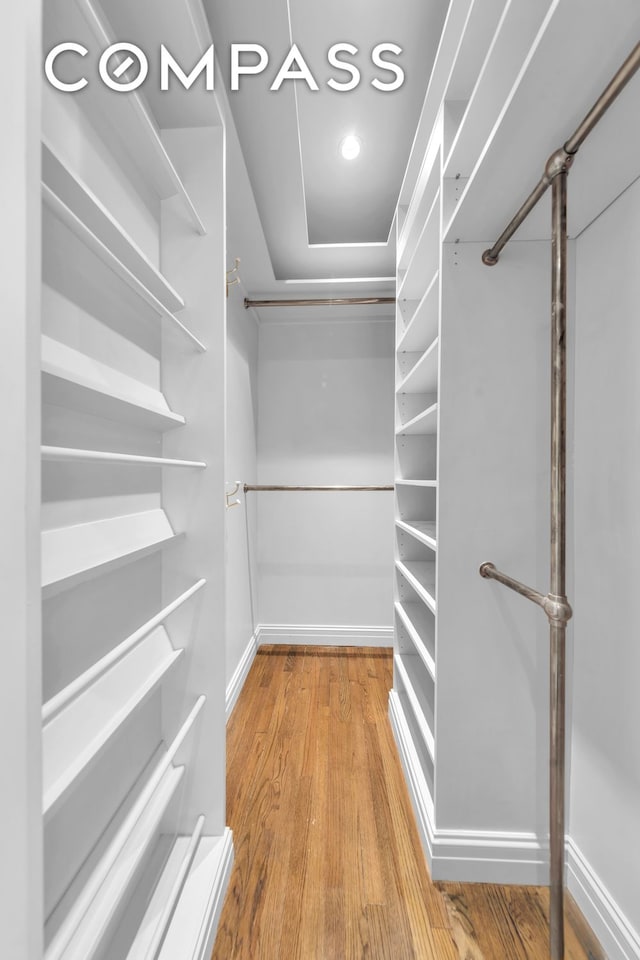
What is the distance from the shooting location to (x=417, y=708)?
1447mm

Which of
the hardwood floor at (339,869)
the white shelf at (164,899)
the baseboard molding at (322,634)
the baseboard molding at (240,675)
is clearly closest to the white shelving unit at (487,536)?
the hardwood floor at (339,869)

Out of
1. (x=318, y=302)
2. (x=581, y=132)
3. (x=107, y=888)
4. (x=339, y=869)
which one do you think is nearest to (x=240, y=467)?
(x=318, y=302)

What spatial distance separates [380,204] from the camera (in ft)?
7.04

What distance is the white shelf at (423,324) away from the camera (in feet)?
4.36

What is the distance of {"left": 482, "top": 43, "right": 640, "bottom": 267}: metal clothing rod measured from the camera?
23.1 inches

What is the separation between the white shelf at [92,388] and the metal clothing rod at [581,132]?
2.72 ft

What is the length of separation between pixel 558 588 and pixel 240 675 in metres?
1.84

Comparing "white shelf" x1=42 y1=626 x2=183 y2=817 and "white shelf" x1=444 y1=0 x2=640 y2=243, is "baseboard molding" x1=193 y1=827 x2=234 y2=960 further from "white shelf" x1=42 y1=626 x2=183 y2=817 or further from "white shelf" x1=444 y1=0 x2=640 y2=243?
"white shelf" x1=444 y1=0 x2=640 y2=243

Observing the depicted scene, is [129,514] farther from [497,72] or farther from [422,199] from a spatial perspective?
[422,199]

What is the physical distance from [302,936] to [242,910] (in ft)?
0.51

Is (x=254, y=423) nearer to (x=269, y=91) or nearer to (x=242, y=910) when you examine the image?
(x=269, y=91)

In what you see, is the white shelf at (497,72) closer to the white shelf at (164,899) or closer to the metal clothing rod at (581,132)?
the metal clothing rod at (581,132)

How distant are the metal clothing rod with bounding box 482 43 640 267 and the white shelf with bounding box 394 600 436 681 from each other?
1.11m

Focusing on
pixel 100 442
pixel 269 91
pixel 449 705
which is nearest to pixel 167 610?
pixel 100 442
